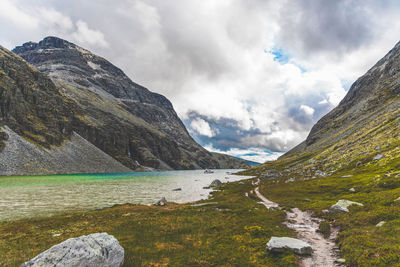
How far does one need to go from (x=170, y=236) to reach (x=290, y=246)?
12576mm

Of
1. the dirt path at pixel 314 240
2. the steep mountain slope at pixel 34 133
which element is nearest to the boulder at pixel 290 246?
the dirt path at pixel 314 240

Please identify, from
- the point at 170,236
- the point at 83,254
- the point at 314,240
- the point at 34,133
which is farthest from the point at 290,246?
the point at 34,133

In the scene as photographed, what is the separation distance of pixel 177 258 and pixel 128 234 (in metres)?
9.53

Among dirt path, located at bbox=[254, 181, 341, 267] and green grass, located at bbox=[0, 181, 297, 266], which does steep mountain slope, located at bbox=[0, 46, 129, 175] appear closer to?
green grass, located at bbox=[0, 181, 297, 266]

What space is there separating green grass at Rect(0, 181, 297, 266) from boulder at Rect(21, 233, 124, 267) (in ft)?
8.40

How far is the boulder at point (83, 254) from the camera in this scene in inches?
439

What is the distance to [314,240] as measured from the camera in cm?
1864

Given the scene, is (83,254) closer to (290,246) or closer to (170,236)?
(170,236)

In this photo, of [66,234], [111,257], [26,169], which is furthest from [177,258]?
[26,169]

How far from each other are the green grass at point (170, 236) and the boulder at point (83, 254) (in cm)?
256

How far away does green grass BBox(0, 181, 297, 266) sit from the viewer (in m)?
15.8

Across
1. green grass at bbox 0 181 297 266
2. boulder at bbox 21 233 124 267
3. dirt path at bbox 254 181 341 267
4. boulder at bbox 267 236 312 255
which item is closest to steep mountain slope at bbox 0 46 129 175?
green grass at bbox 0 181 297 266

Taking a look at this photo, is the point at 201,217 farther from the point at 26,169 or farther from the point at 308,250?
the point at 26,169

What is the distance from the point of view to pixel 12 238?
843 inches
